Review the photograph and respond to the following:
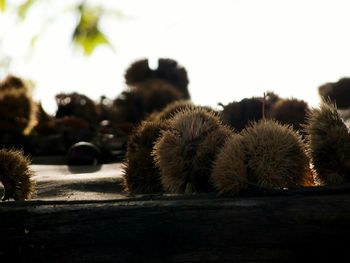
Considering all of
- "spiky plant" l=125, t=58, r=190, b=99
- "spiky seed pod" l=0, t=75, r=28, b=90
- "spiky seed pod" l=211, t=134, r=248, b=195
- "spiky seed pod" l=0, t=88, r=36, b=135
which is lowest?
"spiky seed pod" l=211, t=134, r=248, b=195

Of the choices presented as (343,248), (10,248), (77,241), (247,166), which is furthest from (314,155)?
(10,248)

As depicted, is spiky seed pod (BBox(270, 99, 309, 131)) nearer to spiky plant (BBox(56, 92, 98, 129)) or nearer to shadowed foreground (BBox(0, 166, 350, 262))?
shadowed foreground (BBox(0, 166, 350, 262))

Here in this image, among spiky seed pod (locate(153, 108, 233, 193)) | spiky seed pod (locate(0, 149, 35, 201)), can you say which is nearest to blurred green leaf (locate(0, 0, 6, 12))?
spiky seed pod (locate(0, 149, 35, 201))

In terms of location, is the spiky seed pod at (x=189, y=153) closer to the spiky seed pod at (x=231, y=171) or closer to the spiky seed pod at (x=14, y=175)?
the spiky seed pod at (x=231, y=171)

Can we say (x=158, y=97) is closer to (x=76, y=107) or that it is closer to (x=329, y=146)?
(x=76, y=107)

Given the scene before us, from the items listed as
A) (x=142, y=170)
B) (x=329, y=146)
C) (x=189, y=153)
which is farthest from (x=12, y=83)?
(x=329, y=146)
